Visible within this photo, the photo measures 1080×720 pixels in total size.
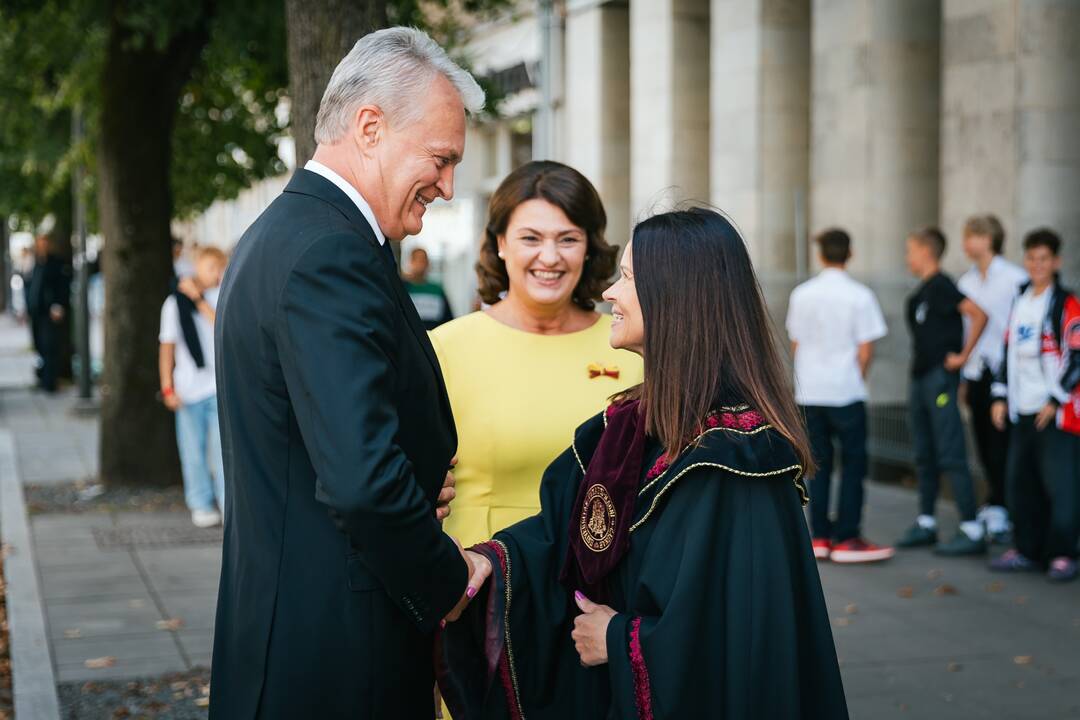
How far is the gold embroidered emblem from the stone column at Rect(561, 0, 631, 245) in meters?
17.2

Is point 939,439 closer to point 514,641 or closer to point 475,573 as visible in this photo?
point 514,641

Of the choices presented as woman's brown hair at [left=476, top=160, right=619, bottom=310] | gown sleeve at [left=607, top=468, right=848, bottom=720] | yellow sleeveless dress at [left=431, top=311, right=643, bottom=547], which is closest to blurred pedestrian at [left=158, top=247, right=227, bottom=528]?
woman's brown hair at [left=476, top=160, right=619, bottom=310]

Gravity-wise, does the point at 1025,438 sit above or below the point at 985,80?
below

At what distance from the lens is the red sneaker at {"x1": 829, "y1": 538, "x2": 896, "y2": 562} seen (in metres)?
8.93

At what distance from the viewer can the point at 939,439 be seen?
30.9ft

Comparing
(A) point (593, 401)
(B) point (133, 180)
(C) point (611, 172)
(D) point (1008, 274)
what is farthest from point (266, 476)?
(C) point (611, 172)

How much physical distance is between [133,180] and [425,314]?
286 cm

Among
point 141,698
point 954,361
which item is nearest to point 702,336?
point 141,698

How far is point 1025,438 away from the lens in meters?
8.63

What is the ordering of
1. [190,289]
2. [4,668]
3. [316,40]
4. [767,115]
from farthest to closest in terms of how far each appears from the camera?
[767,115] → [190,289] → [4,668] → [316,40]

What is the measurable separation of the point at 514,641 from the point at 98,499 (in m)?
9.44

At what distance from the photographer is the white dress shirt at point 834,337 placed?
361 inches

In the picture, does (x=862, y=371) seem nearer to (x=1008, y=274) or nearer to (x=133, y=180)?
(x=1008, y=274)

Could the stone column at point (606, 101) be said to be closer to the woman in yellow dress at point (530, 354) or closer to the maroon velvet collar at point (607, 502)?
the woman in yellow dress at point (530, 354)
